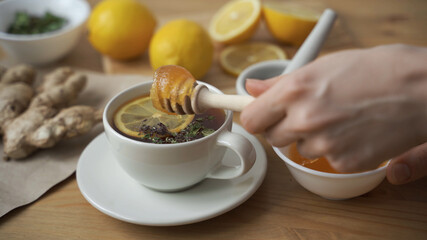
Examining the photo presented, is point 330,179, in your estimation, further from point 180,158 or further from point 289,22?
point 289,22

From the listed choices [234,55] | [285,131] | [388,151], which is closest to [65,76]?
[234,55]

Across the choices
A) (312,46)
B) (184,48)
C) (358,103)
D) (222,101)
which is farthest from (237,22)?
(358,103)

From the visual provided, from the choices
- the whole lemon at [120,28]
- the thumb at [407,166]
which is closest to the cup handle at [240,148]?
the thumb at [407,166]

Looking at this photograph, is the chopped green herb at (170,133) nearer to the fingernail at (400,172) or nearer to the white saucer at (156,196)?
the white saucer at (156,196)

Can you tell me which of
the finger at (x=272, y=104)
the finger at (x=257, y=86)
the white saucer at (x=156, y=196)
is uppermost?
the finger at (x=272, y=104)

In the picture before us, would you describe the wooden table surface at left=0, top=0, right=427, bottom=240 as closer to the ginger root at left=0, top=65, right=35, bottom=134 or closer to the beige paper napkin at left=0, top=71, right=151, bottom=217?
the beige paper napkin at left=0, top=71, right=151, bottom=217

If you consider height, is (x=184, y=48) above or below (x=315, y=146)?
below

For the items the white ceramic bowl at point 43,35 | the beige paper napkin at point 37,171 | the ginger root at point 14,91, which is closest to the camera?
the beige paper napkin at point 37,171
